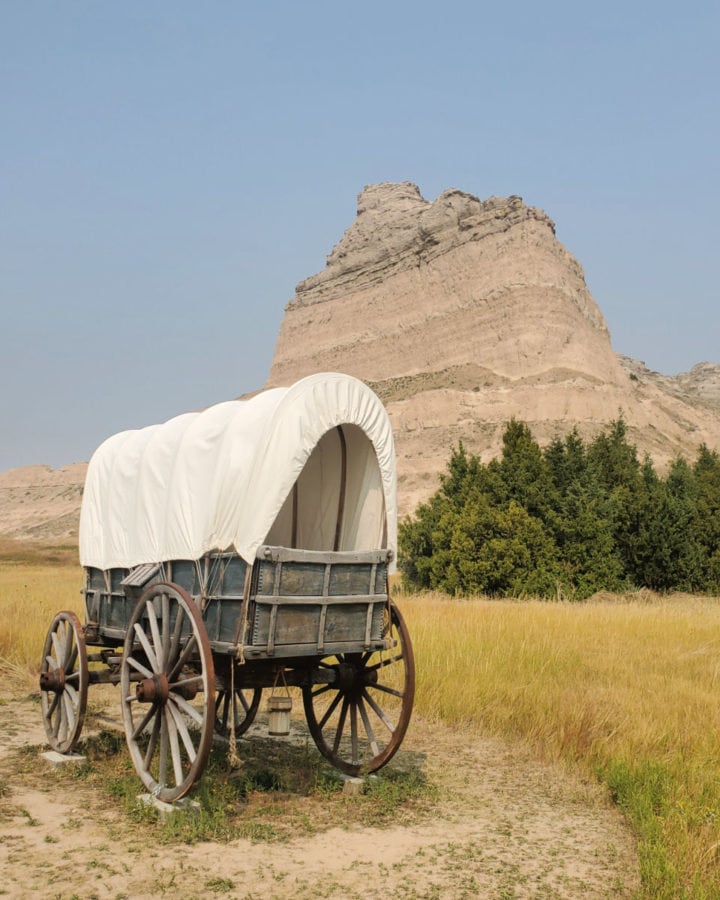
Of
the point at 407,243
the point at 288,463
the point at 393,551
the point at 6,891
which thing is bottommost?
the point at 6,891

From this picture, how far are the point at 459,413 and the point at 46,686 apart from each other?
235ft

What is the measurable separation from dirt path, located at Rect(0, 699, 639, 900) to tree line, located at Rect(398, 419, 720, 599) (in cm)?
1398

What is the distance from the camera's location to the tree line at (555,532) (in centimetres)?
2064

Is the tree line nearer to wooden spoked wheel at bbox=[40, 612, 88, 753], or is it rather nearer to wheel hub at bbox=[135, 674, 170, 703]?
wooden spoked wheel at bbox=[40, 612, 88, 753]

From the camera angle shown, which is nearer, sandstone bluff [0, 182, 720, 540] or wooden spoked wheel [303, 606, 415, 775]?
wooden spoked wheel [303, 606, 415, 775]

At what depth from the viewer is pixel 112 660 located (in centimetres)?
691

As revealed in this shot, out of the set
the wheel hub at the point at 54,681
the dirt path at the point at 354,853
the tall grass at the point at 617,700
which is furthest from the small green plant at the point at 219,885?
the wheel hub at the point at 54,681

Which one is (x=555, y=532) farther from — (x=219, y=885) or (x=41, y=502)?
(x=41, y=502)

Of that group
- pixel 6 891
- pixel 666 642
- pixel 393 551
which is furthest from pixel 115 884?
pixel 666 642

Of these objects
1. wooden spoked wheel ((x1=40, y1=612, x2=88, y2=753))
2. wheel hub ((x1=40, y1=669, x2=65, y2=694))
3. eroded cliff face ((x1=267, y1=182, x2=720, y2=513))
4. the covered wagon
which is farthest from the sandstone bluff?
the covered wagon

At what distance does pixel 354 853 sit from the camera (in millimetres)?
4918

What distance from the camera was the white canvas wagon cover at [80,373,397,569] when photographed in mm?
5652

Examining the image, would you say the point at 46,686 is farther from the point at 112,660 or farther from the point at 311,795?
the point at 311,795

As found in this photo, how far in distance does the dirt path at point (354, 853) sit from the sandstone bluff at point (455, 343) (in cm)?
5739
